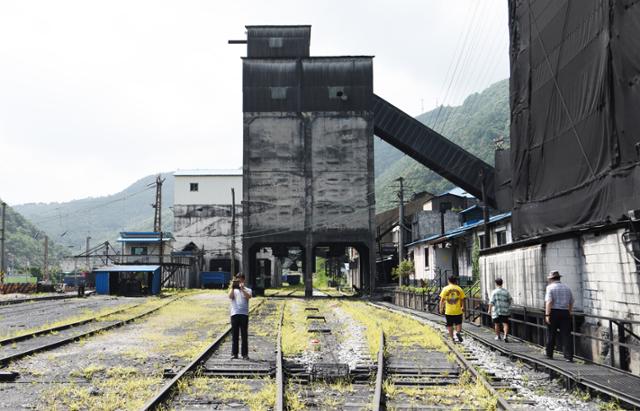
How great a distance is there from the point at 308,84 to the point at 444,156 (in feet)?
38.6

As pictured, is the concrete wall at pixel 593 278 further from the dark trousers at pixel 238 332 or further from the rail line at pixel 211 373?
the dark trousers at pixel 238 332

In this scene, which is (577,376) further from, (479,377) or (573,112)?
(573,112)

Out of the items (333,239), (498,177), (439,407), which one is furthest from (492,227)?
(439,407)

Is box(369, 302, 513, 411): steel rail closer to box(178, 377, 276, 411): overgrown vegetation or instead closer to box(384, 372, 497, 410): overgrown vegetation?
box(384, 372, 497, 410): overgrown vegetation

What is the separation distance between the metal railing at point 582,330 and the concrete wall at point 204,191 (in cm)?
5816

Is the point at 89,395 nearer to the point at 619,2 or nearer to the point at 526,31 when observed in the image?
the point at 619,2

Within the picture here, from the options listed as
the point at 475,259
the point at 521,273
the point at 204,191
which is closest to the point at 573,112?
the point at 521,273

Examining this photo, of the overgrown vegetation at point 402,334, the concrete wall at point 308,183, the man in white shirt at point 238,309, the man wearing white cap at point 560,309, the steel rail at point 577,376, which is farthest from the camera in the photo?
the concrete wall at point 308,183

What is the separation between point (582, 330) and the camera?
40.5 feet

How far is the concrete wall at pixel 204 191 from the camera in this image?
77.4 metres

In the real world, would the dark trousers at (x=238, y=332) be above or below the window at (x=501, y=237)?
below

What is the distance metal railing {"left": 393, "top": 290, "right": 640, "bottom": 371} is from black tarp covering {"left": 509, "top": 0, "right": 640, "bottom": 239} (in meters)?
2.40

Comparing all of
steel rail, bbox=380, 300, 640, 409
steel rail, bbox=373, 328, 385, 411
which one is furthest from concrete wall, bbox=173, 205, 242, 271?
steel rail, bbox=373, 328, 385, 411

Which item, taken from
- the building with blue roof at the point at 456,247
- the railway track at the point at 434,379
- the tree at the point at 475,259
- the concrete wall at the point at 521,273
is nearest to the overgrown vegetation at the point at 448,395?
the railway track at the point at 434,379
